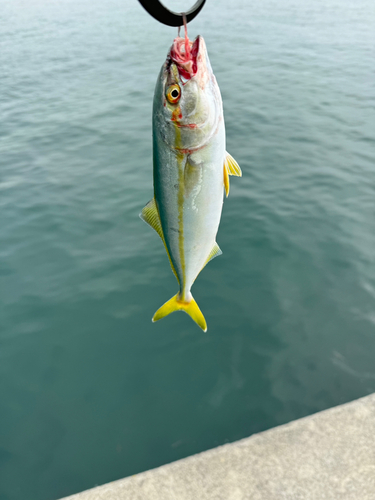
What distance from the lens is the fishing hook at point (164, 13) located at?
5.65 ft

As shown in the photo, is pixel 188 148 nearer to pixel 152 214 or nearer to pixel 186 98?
pixel 186 98

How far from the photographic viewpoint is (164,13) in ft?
5.90

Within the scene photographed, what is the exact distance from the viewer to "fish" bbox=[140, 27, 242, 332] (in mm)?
2055

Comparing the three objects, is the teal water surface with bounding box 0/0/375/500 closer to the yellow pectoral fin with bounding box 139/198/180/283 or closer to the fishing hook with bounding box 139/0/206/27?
the yellow pectoral fin with bounding box 139/198/180/283

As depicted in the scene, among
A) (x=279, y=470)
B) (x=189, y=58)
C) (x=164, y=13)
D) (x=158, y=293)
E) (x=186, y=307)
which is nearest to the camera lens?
(x=164, y=13)

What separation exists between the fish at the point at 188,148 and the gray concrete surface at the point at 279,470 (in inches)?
80.9

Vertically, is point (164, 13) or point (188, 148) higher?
point (164, 13)

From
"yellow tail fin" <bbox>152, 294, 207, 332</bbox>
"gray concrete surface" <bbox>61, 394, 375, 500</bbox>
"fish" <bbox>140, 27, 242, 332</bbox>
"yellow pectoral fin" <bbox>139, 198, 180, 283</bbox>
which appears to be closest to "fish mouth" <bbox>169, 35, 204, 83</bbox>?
"fish" <bbox>140, 27, 242, 332</bbox>

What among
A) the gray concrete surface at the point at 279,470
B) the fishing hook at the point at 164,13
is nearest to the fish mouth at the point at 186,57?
the fishing hook at the point at 164,13

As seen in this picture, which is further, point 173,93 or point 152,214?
point 152,214

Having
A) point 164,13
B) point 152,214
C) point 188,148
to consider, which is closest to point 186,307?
point 152,214

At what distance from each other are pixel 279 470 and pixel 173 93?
310 cm

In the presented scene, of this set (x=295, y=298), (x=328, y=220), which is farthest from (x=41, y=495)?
(x=328, y=220)

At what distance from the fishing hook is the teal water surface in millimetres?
3750
